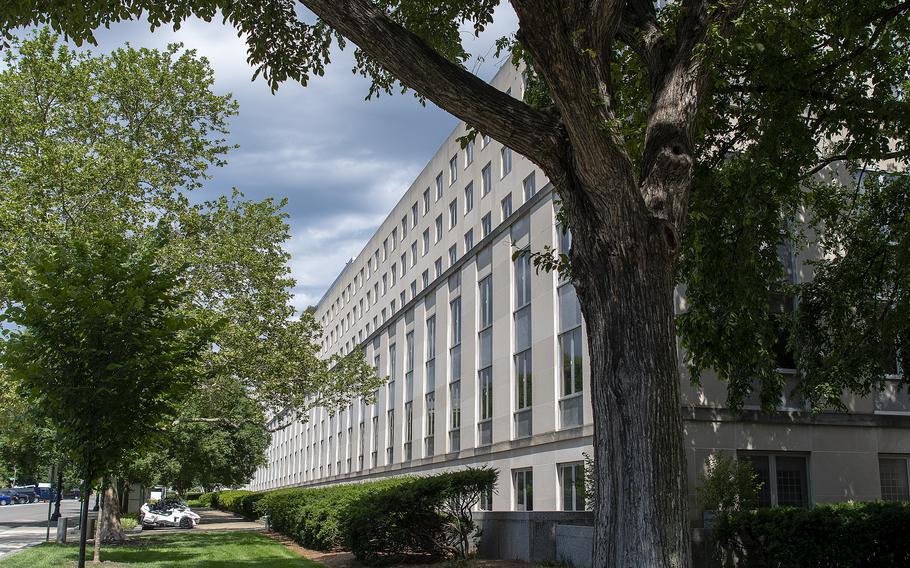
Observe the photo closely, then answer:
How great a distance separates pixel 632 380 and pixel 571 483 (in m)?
17.0

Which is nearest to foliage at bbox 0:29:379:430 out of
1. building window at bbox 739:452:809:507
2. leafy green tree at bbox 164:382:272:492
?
leafy green tree at bbox 164:382:272:492

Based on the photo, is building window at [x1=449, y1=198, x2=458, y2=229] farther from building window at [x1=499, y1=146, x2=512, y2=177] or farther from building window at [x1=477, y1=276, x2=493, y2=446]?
building window at [x1=477, y1=276, x2=493, y2=446]

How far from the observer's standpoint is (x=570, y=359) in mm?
23641

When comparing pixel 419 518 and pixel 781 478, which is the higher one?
pixel 781 478

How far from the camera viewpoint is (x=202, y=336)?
1540 cm

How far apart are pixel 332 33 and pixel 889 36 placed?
8382 millimetres

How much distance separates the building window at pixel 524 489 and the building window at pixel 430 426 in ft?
34.7

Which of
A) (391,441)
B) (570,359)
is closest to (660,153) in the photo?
(570,359)

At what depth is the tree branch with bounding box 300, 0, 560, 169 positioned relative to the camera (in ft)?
24.7

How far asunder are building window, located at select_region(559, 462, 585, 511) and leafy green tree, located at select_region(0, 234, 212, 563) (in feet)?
38.6

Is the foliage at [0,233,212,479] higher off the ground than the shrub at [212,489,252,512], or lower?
higher

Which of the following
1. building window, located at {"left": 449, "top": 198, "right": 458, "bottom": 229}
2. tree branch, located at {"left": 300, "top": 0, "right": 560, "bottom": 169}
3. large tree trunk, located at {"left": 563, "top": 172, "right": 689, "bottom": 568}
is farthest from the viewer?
building window, located at {"left": 449, "top": 198, "right": 458, "bottom": 229}

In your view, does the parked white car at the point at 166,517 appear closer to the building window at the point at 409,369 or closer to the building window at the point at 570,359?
the building window at the point at 409,369

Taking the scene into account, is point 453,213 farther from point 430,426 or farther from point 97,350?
point 97,350
